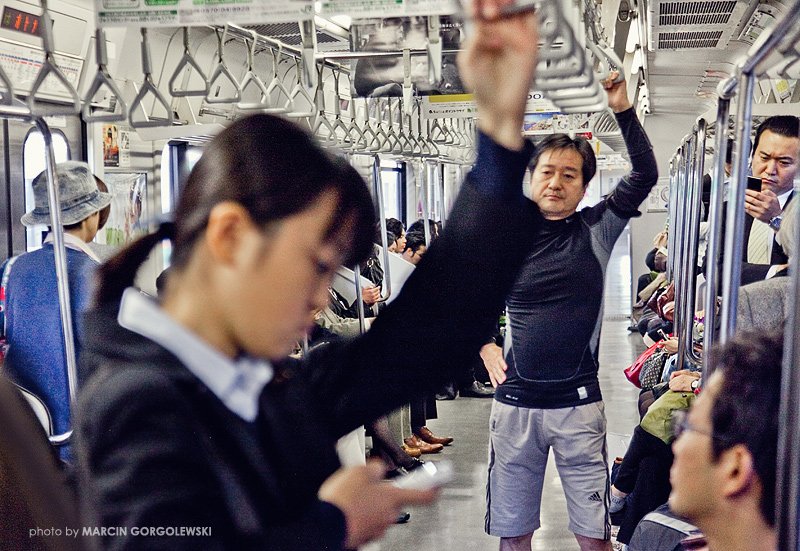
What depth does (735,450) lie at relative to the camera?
1324 mm

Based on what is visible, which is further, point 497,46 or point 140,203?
point 140,203

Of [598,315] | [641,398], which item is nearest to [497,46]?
[598,315]

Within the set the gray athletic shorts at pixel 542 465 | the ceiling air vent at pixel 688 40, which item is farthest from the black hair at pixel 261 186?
the ceiling air vent at pixel 688 40

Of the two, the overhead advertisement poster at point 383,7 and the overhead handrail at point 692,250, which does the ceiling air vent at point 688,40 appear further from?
the overhead advertisement poster at point 383,7

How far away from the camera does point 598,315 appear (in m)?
3.35

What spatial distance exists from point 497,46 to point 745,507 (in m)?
0.94

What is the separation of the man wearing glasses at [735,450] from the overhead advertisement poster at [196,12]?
5.22 feet

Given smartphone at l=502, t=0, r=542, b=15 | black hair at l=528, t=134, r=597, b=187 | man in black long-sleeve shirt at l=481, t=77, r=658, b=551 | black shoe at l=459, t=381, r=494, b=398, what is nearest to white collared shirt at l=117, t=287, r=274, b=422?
smartphone at l=502, t=0, r=542, b=15

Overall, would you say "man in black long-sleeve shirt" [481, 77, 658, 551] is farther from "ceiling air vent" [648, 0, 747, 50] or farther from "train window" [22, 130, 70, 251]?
"train window" [22, 130, 70, 251]

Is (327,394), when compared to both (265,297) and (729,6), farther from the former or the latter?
(729,6)

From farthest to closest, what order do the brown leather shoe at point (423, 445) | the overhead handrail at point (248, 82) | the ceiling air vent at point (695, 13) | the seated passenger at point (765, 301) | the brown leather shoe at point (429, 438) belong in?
the brown leather shoe at point (429, 438) → the brown leather shoe at point (423, 445) → the ceiling air vent at point (695, 13) → the overhead handrail at point (248, 82) → the seated passenger at point (765, 301)

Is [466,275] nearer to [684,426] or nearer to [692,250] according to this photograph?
[684,426]

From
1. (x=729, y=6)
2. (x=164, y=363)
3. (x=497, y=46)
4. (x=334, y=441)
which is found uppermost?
(x=729, y=6)

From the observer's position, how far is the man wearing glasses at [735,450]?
1305mm
